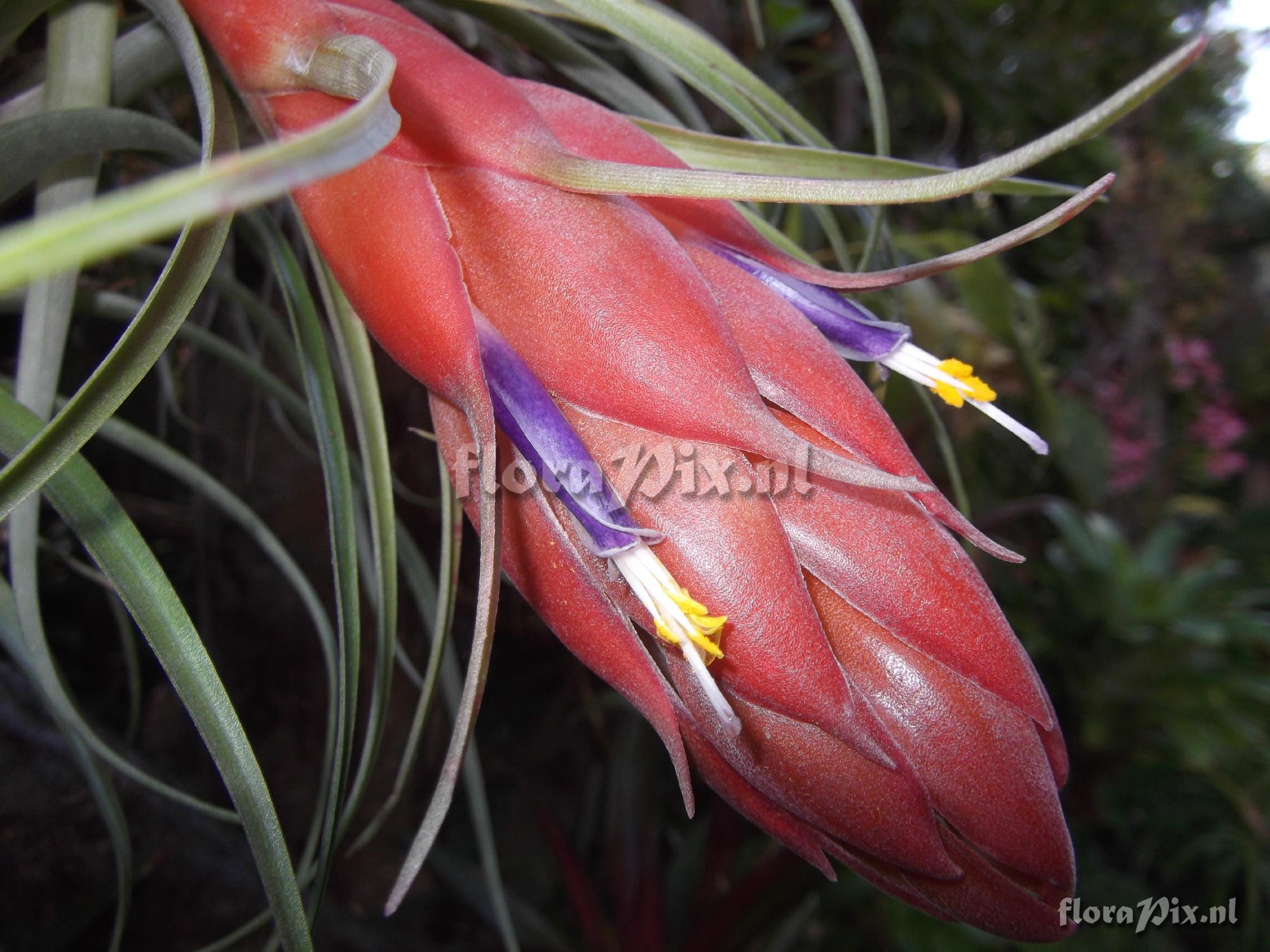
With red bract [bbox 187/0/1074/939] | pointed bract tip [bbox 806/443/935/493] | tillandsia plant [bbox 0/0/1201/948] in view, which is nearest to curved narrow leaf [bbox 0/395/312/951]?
tillandsia plant [bbox 0/0/1201/948]

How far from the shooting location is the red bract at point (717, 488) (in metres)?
0.26

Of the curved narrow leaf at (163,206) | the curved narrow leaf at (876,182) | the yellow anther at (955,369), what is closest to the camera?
the curved narrow leaf at (163,206)

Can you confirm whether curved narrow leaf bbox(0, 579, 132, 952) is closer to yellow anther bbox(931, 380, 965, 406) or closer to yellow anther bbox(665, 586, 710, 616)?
yellow anther bbox(665, 586, 710, 616)

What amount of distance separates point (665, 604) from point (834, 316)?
0.50 feet

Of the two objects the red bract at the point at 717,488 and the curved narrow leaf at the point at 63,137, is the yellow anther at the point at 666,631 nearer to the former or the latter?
the red bract at the point at 717,488

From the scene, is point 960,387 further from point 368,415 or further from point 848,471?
point 368,415

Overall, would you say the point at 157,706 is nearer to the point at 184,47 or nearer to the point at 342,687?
the point at 342,687

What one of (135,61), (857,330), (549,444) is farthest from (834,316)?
(135,61)

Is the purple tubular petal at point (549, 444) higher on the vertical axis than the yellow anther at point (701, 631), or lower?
higher

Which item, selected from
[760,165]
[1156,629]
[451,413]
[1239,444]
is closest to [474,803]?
[451,413]

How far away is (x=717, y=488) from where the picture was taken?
26 centimetres

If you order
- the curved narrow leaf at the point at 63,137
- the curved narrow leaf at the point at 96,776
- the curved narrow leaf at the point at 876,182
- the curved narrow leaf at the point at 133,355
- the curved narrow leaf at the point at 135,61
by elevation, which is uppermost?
the curved narrow leaf at the point at 135,61

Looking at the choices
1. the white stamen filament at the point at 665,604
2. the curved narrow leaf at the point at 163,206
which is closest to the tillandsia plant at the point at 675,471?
the white stamen filament at the point at 665,604

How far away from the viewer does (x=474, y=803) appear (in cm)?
51
